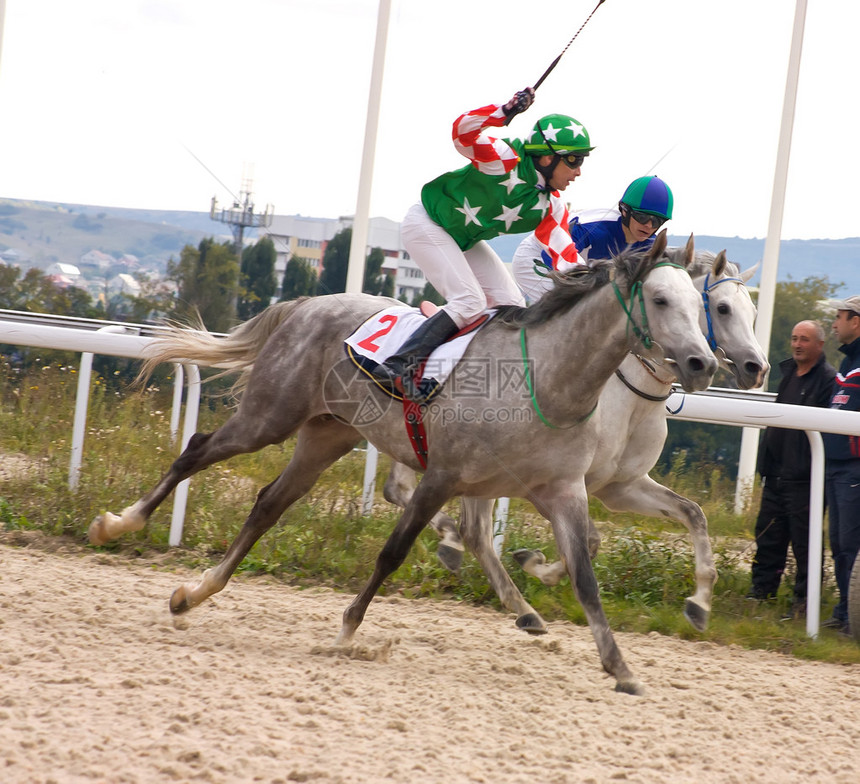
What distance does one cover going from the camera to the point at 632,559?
489 centimetres

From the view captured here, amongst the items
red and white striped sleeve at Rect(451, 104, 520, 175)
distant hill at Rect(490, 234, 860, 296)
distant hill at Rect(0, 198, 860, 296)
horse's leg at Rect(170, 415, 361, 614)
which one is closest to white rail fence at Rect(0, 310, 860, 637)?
horse's leg at Rect(170, 415, 361, 614)

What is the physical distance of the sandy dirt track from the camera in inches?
97.7

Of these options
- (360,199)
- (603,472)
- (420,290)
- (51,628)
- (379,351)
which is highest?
(360,199)

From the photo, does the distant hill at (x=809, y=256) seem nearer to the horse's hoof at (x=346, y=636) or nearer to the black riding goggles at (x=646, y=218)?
the black riding goggles at (x=646, y=218)

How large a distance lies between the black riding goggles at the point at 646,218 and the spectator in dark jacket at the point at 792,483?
4.01 ft

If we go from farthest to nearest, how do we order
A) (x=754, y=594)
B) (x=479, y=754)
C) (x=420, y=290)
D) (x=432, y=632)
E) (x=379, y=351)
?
(x=420, y=290) → (x=754, y=594) → (x=432, y=632) → (x=379, y=351) → (x=479, y=754)

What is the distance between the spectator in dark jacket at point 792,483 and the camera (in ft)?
15.7

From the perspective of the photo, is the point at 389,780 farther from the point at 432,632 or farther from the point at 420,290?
the point at 420,290

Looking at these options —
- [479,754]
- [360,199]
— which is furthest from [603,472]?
[360,199]

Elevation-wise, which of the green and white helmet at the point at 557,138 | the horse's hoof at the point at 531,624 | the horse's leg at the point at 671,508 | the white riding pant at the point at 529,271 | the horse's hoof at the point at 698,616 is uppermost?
the green and white helmet at the point at 557,138

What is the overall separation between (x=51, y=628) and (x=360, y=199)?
4.47 metres

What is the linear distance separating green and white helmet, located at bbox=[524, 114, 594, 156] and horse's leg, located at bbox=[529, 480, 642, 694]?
4.12ft

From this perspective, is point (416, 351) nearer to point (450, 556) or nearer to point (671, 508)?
point (450, 556)

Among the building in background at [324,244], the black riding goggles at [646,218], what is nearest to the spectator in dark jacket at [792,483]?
the black riding goggles at [646,218]
